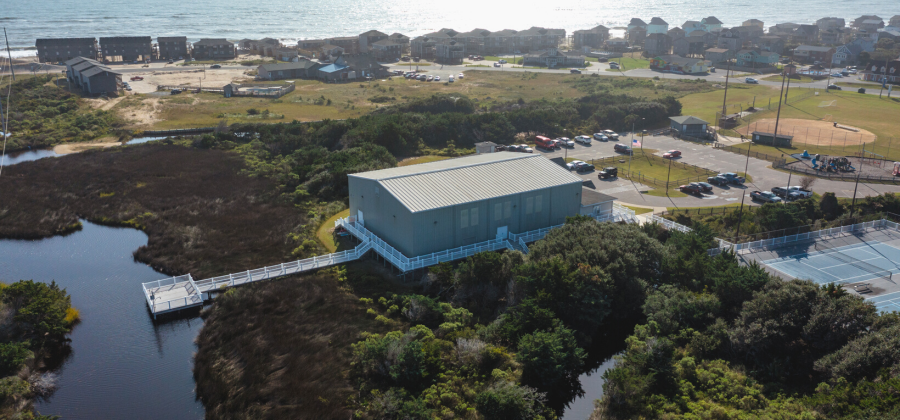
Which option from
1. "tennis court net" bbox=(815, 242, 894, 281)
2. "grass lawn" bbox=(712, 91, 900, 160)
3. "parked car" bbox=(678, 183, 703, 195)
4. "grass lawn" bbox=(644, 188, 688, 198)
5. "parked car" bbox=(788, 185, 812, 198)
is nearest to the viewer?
"tennis court net" bbox=(815, 242, 894, 281)

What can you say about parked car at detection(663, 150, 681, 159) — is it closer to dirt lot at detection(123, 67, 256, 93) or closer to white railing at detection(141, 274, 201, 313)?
white railing at detection(141, 274, 201, 313)

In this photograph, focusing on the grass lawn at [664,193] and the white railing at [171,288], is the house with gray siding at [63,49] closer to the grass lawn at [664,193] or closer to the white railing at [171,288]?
the white railing at [171,288]

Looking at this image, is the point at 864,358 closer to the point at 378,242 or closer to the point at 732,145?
the point at 378,242

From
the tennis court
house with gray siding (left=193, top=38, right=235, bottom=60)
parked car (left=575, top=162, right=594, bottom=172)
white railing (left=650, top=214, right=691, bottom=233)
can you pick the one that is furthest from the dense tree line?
house with gray siding (left=193, top=38, right=235, bottom=60)

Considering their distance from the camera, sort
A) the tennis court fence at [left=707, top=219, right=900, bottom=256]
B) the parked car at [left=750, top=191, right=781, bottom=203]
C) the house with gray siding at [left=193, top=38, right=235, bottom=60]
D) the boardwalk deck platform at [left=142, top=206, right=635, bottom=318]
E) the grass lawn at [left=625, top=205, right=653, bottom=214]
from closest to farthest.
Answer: the boardwalk deck platform at [left=142, top=206, right=635, bottom=318] < the tennis court fence at [left=707, top=219, right=900, bottom=256] < the grass lawn at [left=625, top=205, right=653, bottom=214] < the parked car at [left=750, top=191, right=781, bottom=203] < the house with gray siding at [left=193, top=38, right=235, bottom=60]

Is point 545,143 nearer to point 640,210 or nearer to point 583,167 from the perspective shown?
point 583,167

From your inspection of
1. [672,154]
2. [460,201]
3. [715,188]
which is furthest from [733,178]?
[460,201]
